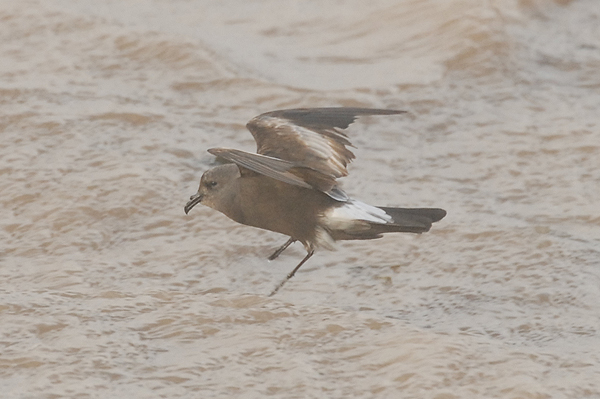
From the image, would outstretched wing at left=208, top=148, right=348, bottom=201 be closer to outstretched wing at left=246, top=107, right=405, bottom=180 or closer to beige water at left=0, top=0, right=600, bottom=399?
outstretched wing at left=246, top=107, right=405, bottom=180

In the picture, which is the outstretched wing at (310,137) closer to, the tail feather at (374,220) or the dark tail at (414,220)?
the tail feather at (374,220)

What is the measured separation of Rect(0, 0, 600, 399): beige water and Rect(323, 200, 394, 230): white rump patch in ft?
1.33

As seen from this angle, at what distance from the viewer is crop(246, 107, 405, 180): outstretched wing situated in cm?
470

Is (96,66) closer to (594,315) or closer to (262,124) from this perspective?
(262,124)

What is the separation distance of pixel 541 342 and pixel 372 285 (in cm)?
98

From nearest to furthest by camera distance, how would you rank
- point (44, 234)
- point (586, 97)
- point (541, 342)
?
point (541, 342) < point (44, 234) < point (586, 97)

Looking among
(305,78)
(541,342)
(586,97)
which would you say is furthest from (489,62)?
(541,342)

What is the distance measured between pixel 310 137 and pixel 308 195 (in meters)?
0.30

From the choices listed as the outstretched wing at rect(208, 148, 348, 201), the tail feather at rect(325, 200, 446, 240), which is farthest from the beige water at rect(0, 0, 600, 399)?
the outstretched wing at rect(208, 148, 348, 201)

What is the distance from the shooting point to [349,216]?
15.6 feet

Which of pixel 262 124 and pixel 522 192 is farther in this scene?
pixel 522 192

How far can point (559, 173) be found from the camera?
6.17 m

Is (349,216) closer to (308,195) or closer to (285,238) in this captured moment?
(308,195)

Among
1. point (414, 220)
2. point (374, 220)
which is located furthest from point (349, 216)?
point (414, 220)
